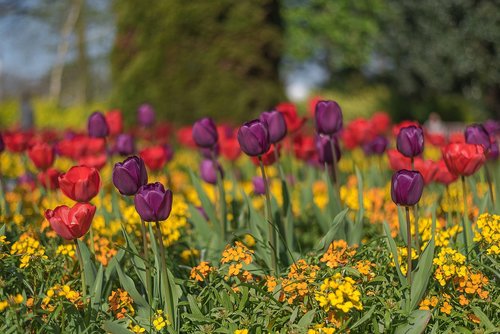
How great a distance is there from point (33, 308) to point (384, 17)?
Answer: 17998 millimetres

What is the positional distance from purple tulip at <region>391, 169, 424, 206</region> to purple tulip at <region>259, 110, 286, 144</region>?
73cm

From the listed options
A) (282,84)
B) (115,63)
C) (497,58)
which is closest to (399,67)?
(497,58)

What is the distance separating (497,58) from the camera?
503 inches

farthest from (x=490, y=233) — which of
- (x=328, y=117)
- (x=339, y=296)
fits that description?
(x=328, y=117)

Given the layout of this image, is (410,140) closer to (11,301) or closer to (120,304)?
(120,304)

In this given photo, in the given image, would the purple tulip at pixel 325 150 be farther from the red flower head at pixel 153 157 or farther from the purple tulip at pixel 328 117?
the red flower head at pixel 153 157

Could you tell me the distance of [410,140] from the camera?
246cm

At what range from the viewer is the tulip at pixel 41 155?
3.13m


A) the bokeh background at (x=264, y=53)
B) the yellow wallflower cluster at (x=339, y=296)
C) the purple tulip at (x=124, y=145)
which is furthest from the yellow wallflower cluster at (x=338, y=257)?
the bokeh background at (x=264, y=53)

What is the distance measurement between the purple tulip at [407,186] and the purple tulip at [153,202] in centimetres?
77

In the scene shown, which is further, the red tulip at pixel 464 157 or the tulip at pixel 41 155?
the tulip at pixel 41 155

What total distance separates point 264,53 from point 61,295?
21.6 feet

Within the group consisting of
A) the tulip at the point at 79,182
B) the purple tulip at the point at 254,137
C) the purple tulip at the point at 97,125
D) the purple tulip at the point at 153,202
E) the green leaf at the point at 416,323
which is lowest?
the green leaf at the point at 416,323

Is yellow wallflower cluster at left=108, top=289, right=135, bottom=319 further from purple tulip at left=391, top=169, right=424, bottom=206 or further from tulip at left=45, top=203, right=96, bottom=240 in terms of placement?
purple tulip at left=391, top=169, right=424, bottom=206
